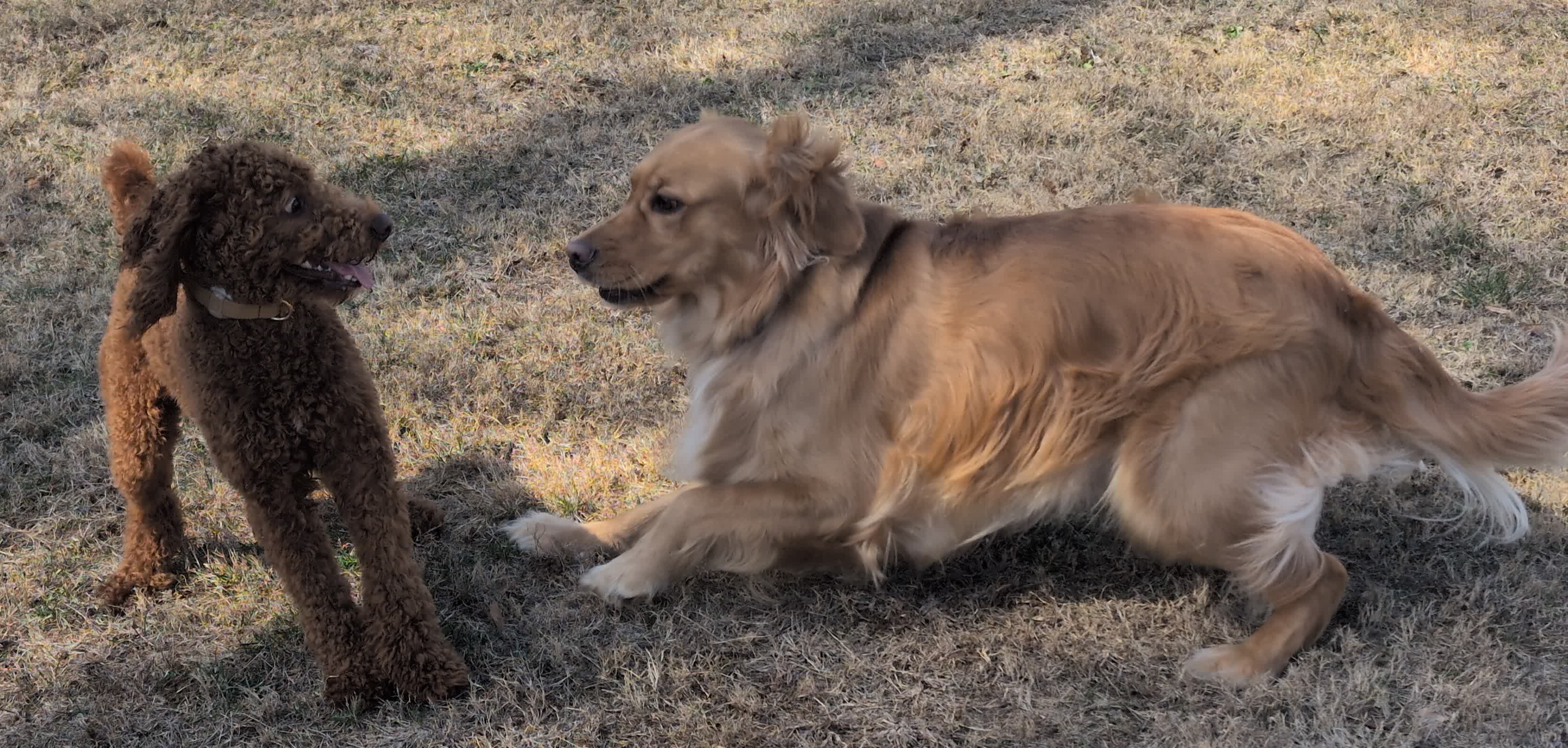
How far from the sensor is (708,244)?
3.11 meters

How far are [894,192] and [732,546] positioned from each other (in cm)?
285

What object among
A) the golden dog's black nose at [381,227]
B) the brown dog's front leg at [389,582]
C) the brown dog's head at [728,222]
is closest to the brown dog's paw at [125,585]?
the brown dog's front leg at [389,582]

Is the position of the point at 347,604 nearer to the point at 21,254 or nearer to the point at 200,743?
the point at 200,743

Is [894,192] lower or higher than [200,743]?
higher

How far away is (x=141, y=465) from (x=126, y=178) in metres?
0.82

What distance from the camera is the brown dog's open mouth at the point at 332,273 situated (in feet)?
8.87

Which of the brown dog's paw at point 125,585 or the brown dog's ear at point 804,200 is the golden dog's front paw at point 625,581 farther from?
the brown dog's paw at point 125,585

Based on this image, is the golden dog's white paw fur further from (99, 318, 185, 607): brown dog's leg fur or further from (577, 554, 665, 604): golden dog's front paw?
(99, 318, 185, 607): brown dog's leg fur

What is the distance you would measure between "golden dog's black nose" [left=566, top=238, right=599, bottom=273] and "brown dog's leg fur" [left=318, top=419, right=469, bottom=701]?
68 centimetres

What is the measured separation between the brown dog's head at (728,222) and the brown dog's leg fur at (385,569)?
759 millimetres

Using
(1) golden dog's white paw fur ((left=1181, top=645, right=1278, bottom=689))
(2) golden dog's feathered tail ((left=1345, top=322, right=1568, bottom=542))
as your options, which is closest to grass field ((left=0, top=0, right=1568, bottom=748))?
(1) golden dog's white paw fur ((left=1181, top=645, right=1278, bottom=689))

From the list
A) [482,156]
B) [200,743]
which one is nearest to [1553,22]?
[482,156]

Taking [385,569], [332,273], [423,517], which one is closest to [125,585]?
[423,517]

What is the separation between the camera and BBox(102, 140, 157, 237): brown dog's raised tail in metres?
3.02
